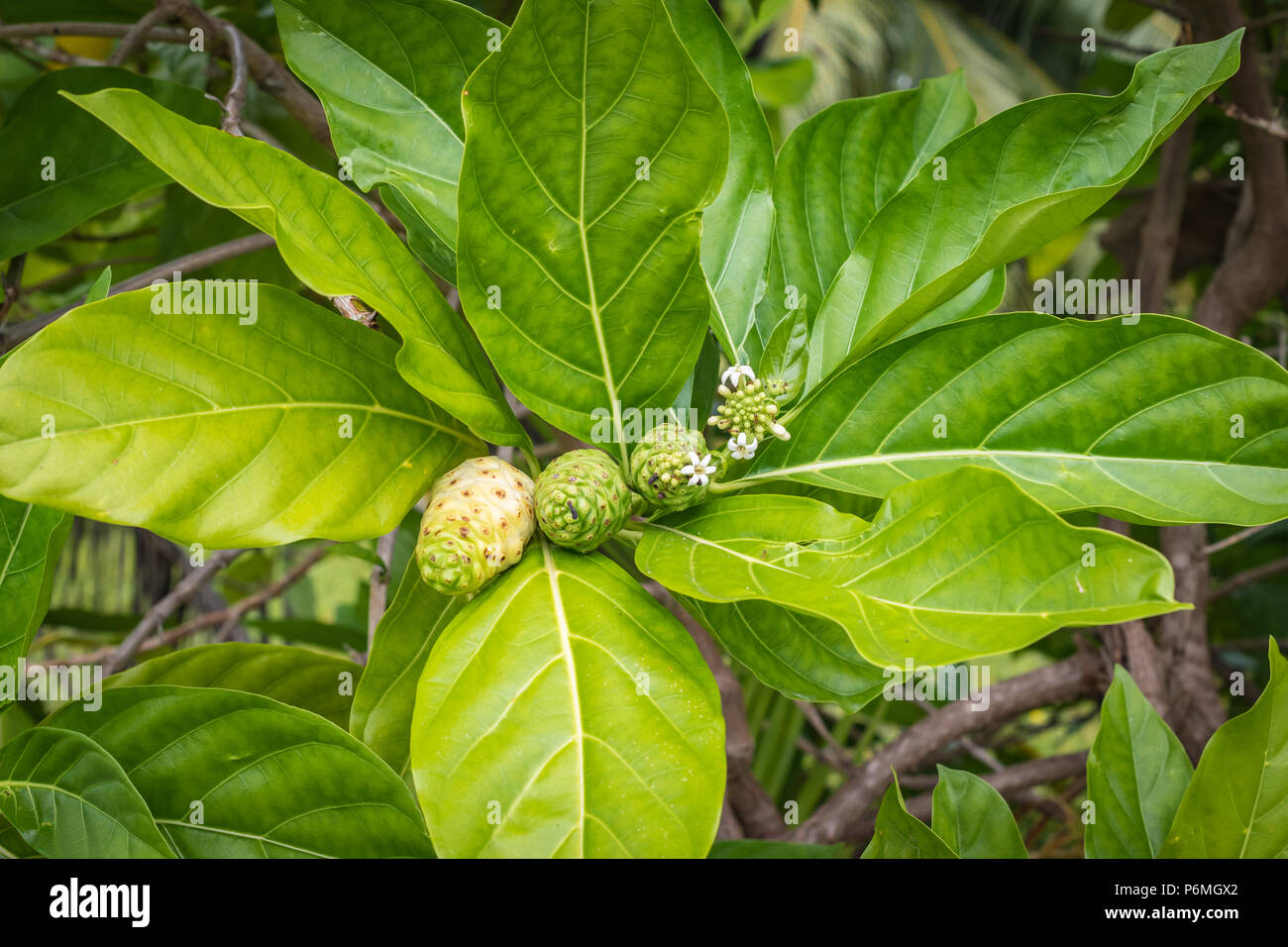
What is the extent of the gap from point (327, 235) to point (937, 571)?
1.72ft

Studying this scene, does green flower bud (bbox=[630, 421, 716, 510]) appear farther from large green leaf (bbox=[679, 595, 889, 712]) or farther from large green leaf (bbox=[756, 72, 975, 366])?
large green leaf (bbox=[756, 72, 975, 366])

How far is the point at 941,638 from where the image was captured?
57 cm

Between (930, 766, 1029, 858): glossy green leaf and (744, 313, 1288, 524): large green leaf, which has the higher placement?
(744, 313, 1288, 524): large green leaf

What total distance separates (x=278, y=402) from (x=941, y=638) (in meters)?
0.52

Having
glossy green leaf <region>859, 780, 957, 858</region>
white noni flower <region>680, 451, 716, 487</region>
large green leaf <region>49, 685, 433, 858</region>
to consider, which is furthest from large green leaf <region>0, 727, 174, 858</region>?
glossy green leaf <region>859, 780, 957, 858</region>

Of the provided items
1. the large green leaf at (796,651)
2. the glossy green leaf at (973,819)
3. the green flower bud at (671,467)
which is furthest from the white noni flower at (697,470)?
the glossy green leaf at (973,819)

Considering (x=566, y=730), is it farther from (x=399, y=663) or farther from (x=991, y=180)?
(x=991, y=180)

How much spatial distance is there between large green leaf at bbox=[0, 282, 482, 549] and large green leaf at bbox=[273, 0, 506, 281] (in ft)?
0.54

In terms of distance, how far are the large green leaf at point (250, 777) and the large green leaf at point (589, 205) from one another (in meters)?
0.35

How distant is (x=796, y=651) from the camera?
79cm

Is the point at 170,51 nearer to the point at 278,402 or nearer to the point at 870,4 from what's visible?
the point at 278,402

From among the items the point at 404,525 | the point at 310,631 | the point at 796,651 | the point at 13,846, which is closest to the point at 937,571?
the point at 796,651

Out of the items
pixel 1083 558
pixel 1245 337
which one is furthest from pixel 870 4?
pixel 1083 558

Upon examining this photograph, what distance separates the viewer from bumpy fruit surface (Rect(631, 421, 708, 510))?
2.48 feet
